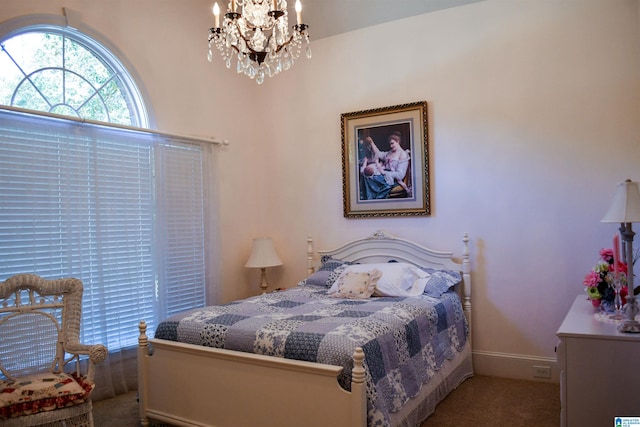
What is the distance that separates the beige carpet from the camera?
2.82 metres

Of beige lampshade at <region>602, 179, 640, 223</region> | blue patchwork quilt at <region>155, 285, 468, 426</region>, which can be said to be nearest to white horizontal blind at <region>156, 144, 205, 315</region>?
blue patchwork quilt at <region>155, 285, 468, 426</region>

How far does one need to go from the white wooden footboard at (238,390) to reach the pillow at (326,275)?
1.48 m

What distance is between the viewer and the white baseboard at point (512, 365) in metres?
3.46

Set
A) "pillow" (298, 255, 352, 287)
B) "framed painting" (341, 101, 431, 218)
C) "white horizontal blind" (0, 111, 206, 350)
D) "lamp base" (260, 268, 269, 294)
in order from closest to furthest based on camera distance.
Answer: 1. "white horizontal blind" (0, 111, 206, 350)
2. "pillow" (298, 255, 352, 287)
3. "framed painting" (341, 101, 431, 218)
4. "lamp base" (260, 268, 269, 294)

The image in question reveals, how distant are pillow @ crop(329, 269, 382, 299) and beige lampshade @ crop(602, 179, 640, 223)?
160 centimetres

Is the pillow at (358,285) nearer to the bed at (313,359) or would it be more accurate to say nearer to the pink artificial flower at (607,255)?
the bed at (313,359)

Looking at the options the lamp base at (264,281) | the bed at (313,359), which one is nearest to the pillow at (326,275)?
the bed at (313,359)

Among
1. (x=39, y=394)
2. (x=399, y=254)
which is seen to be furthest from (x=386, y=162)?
(x=39, y=394)

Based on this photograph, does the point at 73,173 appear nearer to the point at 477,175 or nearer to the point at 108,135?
the point at 108,135

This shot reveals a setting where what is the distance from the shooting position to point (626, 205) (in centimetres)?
234

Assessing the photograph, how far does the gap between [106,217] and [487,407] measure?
293 cm

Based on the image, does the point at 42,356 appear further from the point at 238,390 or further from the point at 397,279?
the point at 397,279

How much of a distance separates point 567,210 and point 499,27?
152 centimetres

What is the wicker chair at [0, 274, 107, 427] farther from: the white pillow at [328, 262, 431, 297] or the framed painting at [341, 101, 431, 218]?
the framed painting at [341, 101, 431, 218]
